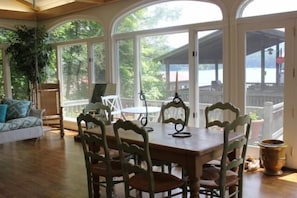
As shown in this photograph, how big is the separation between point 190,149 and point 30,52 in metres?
6.35

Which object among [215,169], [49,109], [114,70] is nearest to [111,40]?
[114,70]

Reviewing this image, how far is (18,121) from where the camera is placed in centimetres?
611

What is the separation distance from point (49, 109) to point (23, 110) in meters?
1.09

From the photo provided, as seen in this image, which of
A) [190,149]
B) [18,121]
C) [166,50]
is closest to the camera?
[190,149]

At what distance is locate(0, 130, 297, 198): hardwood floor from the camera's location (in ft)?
12.5

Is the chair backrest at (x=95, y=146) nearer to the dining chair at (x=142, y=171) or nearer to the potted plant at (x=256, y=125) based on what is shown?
the dining chair at (x=142, y=171)

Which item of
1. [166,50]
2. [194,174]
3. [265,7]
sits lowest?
[194,174]

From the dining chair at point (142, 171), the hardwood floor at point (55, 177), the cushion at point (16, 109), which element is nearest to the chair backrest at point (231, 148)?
the dining chair at point (142, 171)

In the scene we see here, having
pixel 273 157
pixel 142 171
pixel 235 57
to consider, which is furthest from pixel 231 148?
pixel 235 57

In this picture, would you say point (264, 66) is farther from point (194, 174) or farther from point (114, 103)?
point (114, 103)

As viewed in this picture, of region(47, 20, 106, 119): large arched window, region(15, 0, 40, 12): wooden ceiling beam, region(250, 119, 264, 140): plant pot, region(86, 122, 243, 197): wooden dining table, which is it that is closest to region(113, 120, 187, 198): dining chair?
region(86, 122, 243, 197): wooden dining table

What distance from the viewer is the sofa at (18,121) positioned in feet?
19.4

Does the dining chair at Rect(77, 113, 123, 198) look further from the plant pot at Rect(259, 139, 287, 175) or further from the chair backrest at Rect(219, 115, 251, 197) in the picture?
the plant pot at Rect(259, 139, 287, 175)

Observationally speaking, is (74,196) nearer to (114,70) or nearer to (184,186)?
(184,186)
